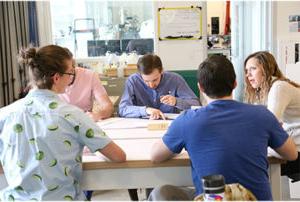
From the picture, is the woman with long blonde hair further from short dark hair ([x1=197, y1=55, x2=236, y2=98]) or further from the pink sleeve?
the pink sleeve

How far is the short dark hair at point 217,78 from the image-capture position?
1.47m

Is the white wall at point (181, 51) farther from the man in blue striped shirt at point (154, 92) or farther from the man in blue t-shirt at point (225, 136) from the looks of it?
the man in blue t-shirt at point (225, 136)

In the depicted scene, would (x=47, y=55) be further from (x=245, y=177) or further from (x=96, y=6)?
(x=96, y=6)

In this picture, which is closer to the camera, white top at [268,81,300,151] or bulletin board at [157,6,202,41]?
white top at [268,81,300,151]

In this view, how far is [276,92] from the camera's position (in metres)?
2.15

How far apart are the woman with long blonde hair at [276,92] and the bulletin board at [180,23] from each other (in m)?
1.97

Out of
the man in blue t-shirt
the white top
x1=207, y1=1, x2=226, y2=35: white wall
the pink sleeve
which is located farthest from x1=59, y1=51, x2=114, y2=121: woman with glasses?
x1=207, y1=1, x2=226, y2=35: white wall

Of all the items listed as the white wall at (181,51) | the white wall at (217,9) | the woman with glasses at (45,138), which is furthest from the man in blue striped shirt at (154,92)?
the white wall at (217,9)

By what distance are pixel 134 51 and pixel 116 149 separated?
312 centimetres

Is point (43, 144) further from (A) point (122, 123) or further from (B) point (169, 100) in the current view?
(B) point (169, 100)

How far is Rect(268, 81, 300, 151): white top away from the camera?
7.04 feet

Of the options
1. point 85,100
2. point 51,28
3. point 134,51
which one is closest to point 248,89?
point 85,100

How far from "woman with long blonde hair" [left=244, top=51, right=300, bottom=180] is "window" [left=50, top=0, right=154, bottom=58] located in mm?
2470

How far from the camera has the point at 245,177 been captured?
142 centimetres
